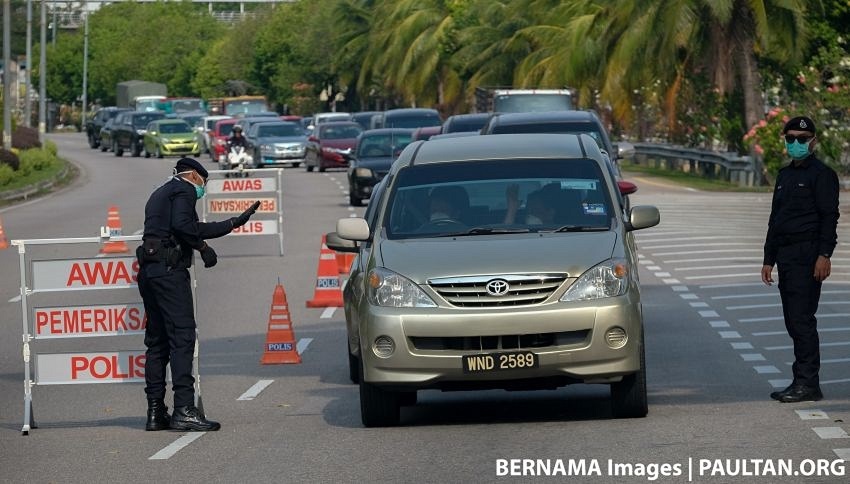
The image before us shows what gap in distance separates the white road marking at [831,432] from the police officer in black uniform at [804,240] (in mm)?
1275

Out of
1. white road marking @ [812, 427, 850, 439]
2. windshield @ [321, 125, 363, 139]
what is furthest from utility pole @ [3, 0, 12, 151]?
white road marking @ [812, 427, 850, 439]

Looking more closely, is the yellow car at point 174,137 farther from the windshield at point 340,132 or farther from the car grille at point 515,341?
the car grille at point 515,341

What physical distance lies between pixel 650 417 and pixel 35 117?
135578mm

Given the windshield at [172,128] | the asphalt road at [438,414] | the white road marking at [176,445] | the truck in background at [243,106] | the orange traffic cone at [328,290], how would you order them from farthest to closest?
the truck in background at [243,106] → the windshield at [172,128] → the orange traffic cone at [328,290] → the white road marking at [176,445] → the asphalt road at [438,414]

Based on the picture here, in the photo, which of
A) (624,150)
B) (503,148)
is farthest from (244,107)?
(503,148)

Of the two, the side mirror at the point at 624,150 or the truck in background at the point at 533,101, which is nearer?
the side mirror at the point at 624,150

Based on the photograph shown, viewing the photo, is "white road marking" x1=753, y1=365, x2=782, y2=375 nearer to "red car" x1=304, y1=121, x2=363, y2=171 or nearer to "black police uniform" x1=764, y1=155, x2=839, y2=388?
"black police uniform" x1=764, y1=155, x2=839, y2=388

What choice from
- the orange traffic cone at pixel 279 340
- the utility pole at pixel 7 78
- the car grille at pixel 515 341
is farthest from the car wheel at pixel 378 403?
the utility pole at pixel 7 78

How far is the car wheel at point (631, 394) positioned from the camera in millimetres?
11391

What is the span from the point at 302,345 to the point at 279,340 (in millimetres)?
1283

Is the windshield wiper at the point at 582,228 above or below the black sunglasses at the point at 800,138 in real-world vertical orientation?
below

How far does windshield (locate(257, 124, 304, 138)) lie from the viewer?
190 feet

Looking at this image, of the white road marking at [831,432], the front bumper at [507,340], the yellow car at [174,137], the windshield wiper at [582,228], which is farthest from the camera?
the yellow car at [174,137]

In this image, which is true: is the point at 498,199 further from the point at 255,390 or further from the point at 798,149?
the point at 255,390
